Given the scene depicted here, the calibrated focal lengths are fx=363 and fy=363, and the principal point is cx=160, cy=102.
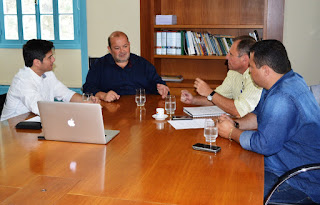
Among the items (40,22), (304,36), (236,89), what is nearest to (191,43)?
(304,36)

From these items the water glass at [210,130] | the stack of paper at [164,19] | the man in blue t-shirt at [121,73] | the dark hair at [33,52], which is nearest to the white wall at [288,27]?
the stack of paper at [164,19]

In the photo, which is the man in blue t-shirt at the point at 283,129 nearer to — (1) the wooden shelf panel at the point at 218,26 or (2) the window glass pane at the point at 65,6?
(1) the wooden shelf panel at the point at 218,26

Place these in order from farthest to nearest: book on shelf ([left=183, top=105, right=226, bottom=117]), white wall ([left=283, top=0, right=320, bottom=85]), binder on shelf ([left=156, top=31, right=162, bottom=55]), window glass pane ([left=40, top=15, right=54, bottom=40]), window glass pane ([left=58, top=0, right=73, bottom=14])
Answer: window glass pane ([left=40, top=15, right=54, bottom=40]) → window glass pane ([left=58, top=0, right=73, bottom=14]) → binder on shelf ([left=156, top=31, right=162, bottom=55]) → white wall ([left=283, top=0, right=320, bottom=85]) → book on shelf ([left=183, top=105, right=226, bottom=117])

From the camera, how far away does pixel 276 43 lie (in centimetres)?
194

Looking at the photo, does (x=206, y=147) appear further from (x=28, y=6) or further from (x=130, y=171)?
(x=28, y=6)

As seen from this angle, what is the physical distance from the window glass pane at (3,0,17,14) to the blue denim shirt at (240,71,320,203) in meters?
5.19

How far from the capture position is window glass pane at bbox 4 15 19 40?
5957 millimetres

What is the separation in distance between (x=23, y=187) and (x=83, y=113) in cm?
52

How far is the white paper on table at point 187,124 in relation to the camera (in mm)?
2236

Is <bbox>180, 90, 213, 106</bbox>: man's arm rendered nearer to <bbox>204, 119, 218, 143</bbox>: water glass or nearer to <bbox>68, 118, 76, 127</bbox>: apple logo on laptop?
<bbox>204, 119, 218, 143</bbox>: water glass

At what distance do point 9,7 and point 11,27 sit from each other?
0.32 meters

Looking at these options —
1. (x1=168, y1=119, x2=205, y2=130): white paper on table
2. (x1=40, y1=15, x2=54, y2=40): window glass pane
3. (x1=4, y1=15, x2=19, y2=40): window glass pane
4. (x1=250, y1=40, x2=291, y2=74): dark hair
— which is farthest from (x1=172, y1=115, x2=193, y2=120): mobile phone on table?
(x1=4, y1=15, x2=19, y2=40): window glass pane

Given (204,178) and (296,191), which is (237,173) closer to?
(204,178)

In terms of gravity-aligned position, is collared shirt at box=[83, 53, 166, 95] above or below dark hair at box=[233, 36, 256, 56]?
below
